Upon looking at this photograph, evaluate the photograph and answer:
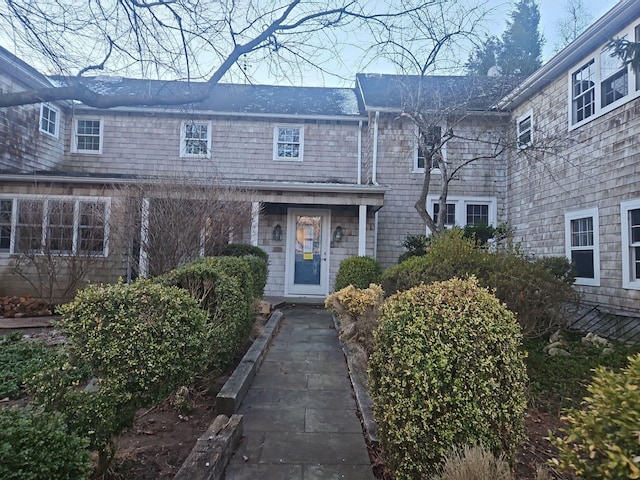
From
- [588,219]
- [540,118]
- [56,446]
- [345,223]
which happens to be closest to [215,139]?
[345,223]

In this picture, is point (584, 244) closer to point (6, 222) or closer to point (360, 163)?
point (360, 163)

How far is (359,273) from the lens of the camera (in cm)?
821

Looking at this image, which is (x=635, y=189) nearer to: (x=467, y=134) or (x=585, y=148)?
(x=585, y=148)

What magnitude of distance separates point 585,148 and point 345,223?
6.06 m

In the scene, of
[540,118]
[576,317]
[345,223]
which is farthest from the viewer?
[345,223]

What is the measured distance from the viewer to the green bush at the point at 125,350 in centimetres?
226

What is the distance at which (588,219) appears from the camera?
833 centimetres

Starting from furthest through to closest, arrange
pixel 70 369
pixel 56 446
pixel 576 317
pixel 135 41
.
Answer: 1. pixel 576 317
2. pixel 135 41
3. pixel 70 369
4. pixel 56 446

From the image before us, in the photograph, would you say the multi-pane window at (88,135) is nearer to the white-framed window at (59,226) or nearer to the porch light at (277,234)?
the white-framed window at (59,226)

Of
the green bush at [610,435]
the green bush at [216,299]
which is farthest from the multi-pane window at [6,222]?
the green bush at [610,435]

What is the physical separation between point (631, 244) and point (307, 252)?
7.46 m

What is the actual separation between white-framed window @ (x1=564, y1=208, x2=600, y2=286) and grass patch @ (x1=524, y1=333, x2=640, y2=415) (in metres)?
2.52

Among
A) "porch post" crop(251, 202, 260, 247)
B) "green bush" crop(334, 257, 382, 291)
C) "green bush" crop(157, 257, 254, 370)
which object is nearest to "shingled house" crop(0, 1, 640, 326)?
"porch post" crop(251, 202, 260, 247)

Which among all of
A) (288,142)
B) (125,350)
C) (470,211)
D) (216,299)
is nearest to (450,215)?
(470,211)
